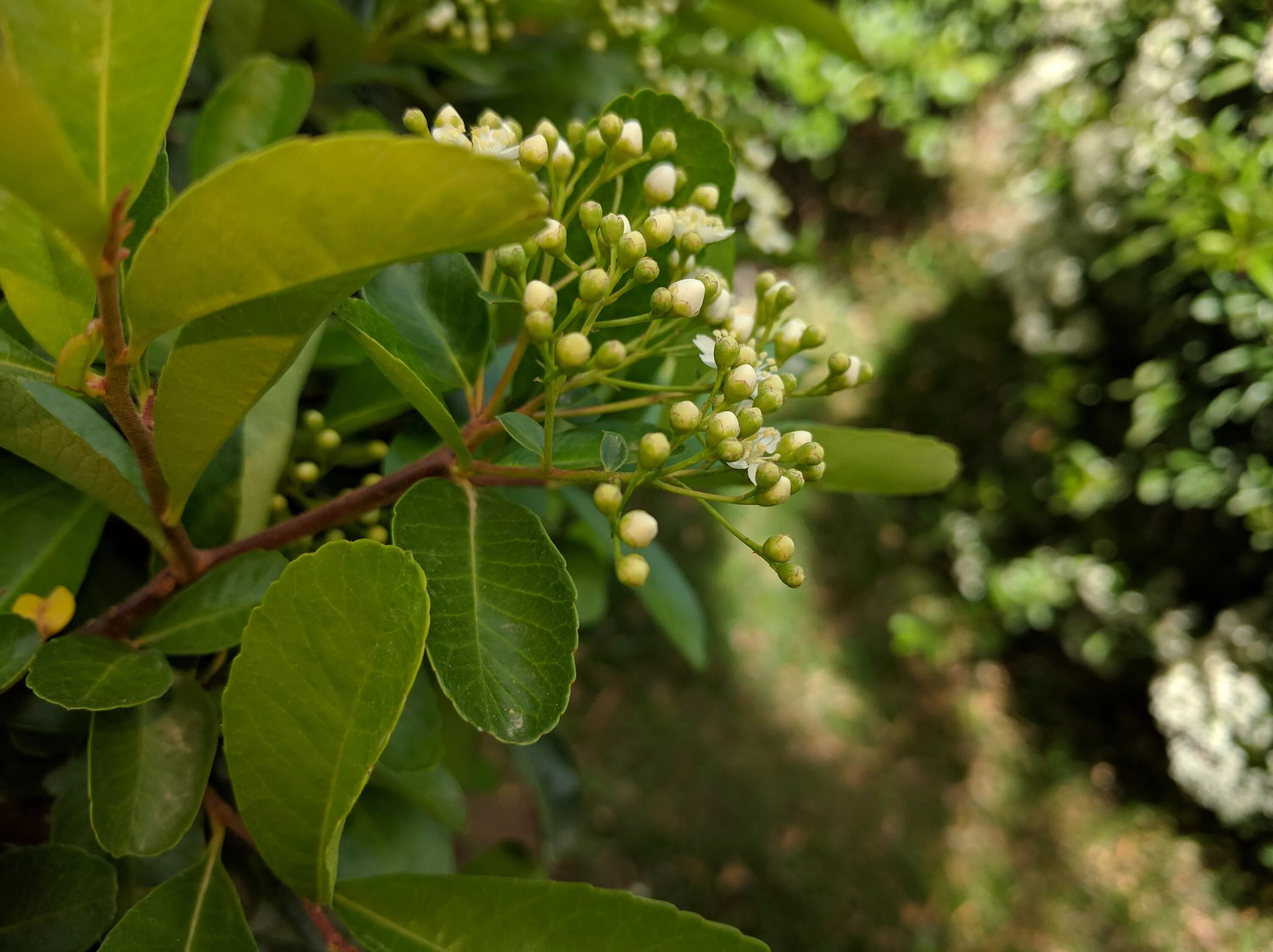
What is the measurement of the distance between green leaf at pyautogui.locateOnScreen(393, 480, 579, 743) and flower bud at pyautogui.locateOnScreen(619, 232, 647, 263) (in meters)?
0.21

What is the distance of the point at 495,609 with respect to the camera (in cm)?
57

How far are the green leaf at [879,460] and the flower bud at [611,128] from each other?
0.99 feet

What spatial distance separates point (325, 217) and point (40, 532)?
500 mm

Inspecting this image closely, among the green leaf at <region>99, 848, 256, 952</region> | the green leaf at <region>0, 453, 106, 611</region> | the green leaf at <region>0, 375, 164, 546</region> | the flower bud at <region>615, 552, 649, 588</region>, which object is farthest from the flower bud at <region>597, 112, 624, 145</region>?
the green leaf at <region>99, 848, 256, 952</region>

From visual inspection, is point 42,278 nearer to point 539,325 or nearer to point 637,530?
point 539,325

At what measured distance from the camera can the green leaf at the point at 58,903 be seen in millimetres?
616

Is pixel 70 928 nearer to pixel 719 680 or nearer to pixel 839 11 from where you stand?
pixel 719 680

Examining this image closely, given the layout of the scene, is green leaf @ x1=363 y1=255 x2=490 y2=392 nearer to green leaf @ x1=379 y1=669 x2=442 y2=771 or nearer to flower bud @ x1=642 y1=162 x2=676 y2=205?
flower bud @ x1=642 y1=162 x2=676 y2=205

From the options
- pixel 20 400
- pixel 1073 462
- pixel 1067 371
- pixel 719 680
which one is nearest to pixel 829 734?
pixel 719 680

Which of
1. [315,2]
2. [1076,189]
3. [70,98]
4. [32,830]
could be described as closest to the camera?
[70,98]

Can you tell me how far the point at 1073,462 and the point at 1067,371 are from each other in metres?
0.39

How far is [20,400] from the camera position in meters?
0.54

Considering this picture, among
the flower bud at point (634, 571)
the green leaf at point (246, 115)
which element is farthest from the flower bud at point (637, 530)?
the green leaf at point (246, 115)

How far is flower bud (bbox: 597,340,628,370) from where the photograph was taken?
58cm
